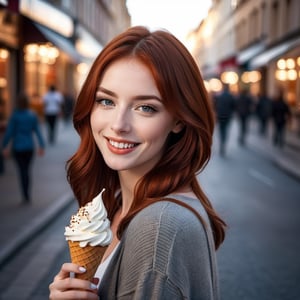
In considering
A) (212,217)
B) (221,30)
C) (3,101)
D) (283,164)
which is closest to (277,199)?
(283,164)

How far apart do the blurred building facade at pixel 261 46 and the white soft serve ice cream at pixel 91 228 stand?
6.36 meters

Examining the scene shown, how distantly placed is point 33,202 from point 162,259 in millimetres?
7778

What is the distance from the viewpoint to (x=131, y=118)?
168 cm

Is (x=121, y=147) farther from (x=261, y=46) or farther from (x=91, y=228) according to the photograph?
(x=261, y=46)

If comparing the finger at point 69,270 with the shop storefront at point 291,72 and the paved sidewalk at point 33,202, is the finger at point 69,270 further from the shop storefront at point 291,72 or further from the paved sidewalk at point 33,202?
the shop storefront at point 291,72

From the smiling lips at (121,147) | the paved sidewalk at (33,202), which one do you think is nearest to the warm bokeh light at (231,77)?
the paved sidewalk at (33,202)

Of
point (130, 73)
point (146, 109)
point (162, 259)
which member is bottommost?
point (162, 259)

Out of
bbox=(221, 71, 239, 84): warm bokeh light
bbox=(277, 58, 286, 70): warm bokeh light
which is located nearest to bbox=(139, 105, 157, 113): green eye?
bbox=(277, 58, 286, 70): warm bokeh light

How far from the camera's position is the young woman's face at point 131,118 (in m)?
1.64

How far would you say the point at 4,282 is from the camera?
5242mm

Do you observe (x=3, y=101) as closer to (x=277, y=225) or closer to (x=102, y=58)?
(x=277, y=225)

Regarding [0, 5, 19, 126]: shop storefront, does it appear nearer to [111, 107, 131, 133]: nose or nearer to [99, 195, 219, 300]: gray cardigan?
[111, 107, 131, 133]: nose

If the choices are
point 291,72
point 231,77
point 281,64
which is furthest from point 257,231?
point 231,77

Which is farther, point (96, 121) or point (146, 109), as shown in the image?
point (96, 121)
